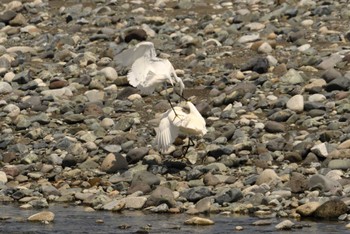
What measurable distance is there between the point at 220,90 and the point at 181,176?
3.34 meters

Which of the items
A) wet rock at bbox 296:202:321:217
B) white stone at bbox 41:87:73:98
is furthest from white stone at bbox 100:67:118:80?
wet rock at bbox 296:202:321:217

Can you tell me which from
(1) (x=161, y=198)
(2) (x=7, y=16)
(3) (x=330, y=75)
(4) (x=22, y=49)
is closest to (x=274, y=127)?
(3) (x=330, y=75)

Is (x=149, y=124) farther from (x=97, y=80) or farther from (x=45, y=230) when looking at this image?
(x=45, y=230)

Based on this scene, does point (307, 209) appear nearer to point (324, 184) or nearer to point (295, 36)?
point (324, 184)

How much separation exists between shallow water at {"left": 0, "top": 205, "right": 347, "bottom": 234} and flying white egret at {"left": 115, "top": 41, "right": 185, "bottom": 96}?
2.48 metres

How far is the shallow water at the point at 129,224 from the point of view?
31.8 feet

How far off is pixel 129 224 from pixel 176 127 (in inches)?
87.4

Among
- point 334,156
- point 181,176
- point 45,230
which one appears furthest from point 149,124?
point 45,230

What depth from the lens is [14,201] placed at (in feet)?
37.0

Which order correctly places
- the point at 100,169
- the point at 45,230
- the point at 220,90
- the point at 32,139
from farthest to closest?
the point at 220,90 < the point at 32,139 < the point at 100,169 < the point at 45,230

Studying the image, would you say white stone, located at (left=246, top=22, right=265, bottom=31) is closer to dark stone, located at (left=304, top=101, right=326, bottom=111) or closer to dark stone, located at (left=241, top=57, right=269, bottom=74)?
dark stone, located at (left=241, top=57, right=269, bottom=74)

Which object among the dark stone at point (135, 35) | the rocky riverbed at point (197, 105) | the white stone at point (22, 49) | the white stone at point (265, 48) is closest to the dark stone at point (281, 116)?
the rocky riverbed at point (197, 105)

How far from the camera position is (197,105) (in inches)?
555

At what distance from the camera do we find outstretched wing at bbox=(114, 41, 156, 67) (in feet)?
42.4
